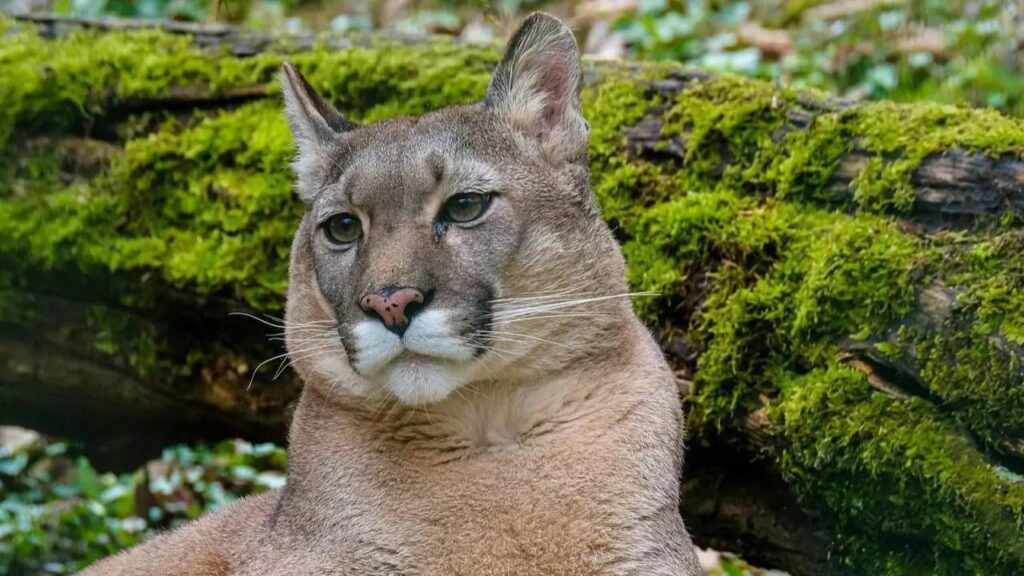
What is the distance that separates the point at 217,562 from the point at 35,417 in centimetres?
299

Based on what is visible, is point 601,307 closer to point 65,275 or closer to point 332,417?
point 332,417

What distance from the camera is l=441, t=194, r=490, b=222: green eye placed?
14.7 feet

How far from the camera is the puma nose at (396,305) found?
3994 millimetres

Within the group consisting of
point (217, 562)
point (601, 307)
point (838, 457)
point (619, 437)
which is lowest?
point (217, 562)

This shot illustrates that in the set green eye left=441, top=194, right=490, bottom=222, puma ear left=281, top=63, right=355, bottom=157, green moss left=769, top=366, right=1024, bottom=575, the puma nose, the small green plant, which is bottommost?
the small green plant

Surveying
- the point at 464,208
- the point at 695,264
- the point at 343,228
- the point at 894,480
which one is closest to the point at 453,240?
the point at 464,208

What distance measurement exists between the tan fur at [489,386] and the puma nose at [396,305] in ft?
0.22

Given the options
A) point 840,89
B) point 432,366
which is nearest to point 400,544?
point 432,366

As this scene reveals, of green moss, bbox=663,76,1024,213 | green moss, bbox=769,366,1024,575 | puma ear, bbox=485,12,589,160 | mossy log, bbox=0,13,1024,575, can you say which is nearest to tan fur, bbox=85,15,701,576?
puma ear, bbox=485,12,589,160

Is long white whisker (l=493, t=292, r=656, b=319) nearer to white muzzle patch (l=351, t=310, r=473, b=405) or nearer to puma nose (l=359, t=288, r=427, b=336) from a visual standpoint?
white muzzle patch (l=351, t=310, r=473, b=405)

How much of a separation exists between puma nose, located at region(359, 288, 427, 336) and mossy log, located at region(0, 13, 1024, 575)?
6.38 ft

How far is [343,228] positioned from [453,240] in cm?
55

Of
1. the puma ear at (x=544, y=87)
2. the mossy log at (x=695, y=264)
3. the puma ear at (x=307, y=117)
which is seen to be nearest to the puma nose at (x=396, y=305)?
the puma ear at (x=544, y=87)

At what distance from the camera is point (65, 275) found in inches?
268
